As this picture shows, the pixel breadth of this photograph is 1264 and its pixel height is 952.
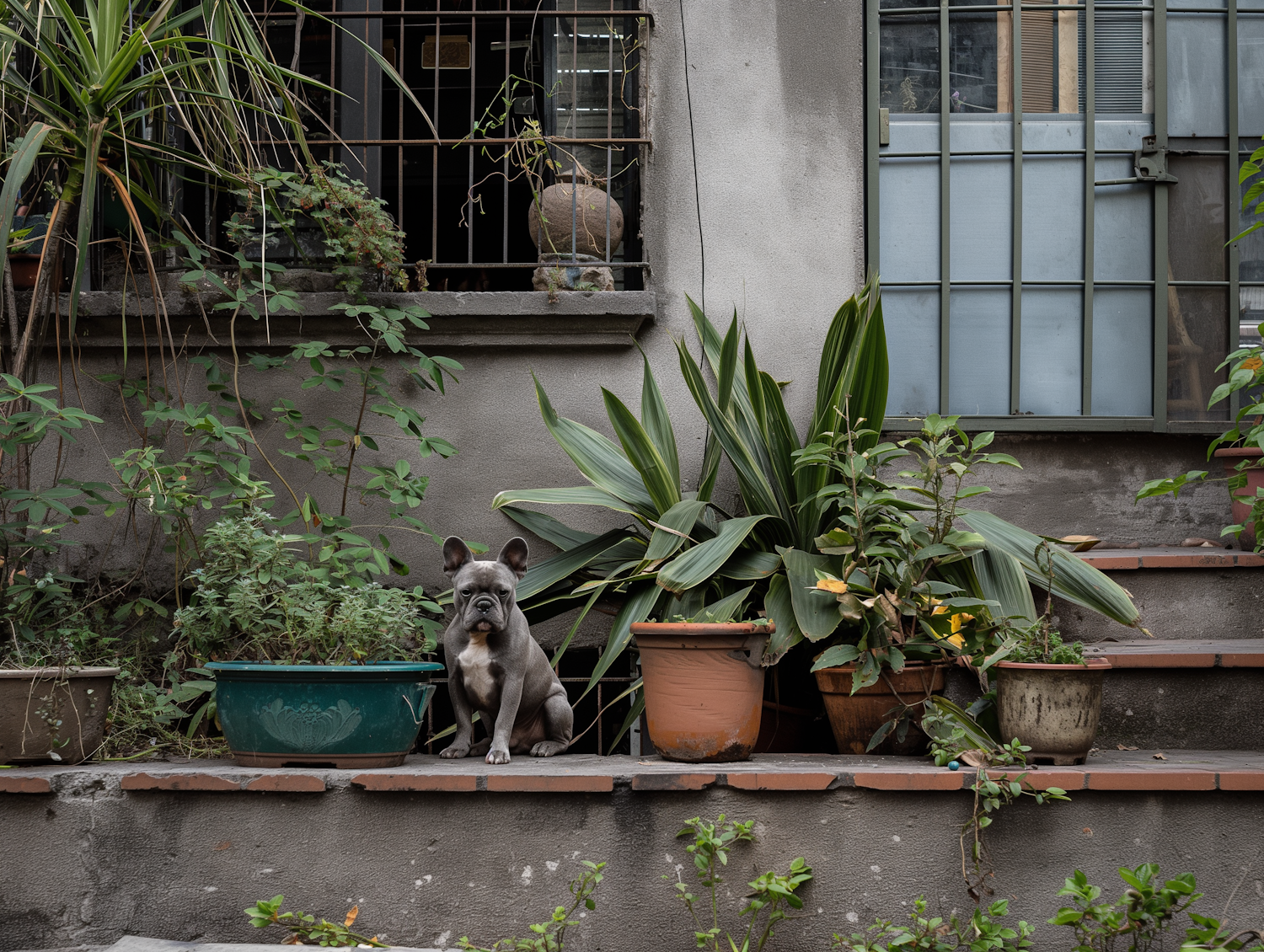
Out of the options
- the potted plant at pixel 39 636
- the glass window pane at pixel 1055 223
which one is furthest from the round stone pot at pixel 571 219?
the potted plant at pixel 39 636

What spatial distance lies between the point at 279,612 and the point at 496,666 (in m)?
0.66

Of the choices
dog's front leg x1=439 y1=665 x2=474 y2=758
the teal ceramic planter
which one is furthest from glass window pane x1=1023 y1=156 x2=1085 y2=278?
the teal ceramic planter

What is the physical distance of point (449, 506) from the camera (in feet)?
13.3

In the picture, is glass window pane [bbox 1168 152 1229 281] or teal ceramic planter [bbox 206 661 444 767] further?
glass window pane [bbox 1168 152 1229 281]

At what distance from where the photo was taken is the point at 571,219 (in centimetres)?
407

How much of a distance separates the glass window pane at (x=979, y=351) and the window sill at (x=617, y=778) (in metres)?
1.74

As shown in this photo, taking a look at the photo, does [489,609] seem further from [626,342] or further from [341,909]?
[626,342]

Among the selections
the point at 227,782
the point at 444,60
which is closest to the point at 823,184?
the point at 227,782

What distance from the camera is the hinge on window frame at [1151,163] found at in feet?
13.6

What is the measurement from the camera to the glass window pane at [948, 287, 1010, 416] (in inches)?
165

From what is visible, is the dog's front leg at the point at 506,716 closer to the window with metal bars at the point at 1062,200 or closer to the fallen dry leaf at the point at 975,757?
the fallen dry leaf at the point at 975,757

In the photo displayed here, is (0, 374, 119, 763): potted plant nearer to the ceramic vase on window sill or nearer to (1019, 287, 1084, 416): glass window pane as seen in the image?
the ceramic vase on window sill

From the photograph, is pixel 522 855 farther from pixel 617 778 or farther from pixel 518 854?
pixel 617 778

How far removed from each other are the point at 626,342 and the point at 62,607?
7.06 feet
